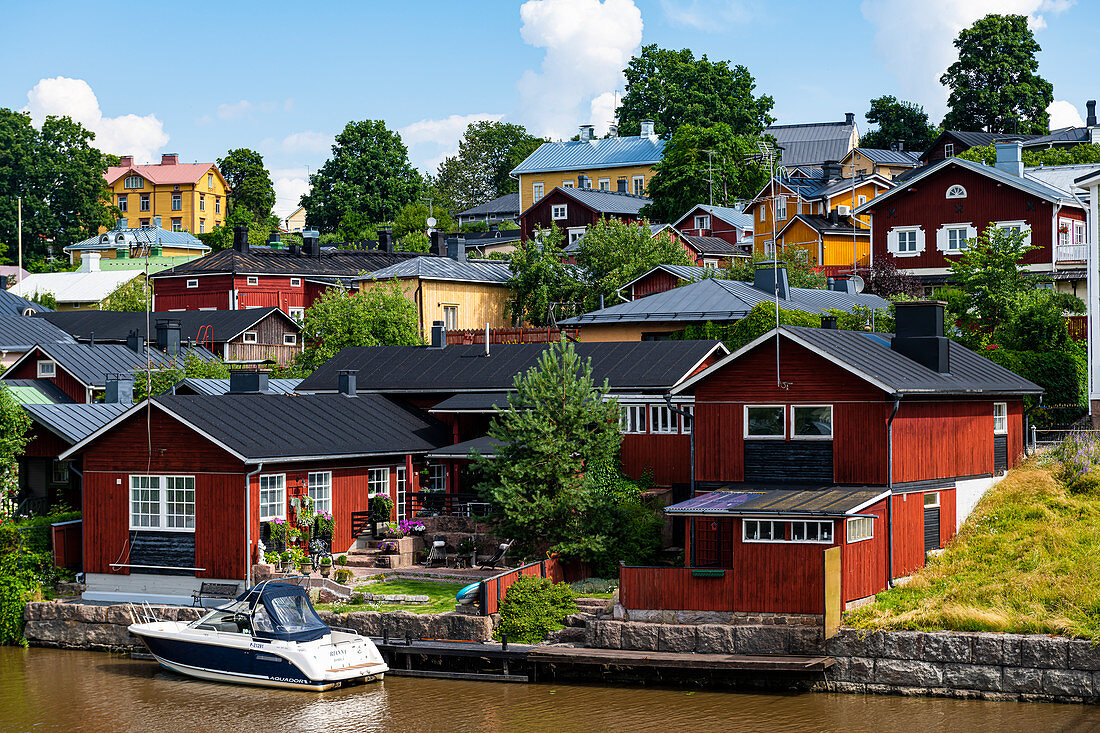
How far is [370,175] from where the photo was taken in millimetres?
108812

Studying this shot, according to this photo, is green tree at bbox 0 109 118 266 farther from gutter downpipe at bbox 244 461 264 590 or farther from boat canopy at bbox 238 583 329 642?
boat canopy at bbox 238 583 329 642

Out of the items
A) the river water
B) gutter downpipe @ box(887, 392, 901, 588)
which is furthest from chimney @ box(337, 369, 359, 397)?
gutter downpipe @ box(887, 392, 901, 588)

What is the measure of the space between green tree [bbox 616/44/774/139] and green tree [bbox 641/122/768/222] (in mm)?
18227

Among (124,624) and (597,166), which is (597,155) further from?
(124,624)

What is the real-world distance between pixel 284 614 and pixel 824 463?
38.3 feet

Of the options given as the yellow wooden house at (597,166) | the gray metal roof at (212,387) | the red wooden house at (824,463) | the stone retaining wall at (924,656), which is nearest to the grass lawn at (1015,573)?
the stone retaining wall at (924,656)

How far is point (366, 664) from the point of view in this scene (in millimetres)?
26297

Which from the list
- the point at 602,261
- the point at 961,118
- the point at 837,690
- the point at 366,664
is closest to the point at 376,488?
the point at 366,664

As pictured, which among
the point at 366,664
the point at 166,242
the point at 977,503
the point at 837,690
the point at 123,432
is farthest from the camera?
the point at 166,242

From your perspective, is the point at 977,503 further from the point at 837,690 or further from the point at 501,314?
the point at 501,314

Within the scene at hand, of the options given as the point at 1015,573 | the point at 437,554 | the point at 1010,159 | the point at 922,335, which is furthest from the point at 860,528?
the point at 1010,159

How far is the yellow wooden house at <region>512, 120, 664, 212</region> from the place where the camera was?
97.4 metres

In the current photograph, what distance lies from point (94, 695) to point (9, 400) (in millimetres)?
11688

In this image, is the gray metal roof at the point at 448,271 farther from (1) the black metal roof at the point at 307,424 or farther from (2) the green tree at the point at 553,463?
(2) the green tree at the point at 553,463
